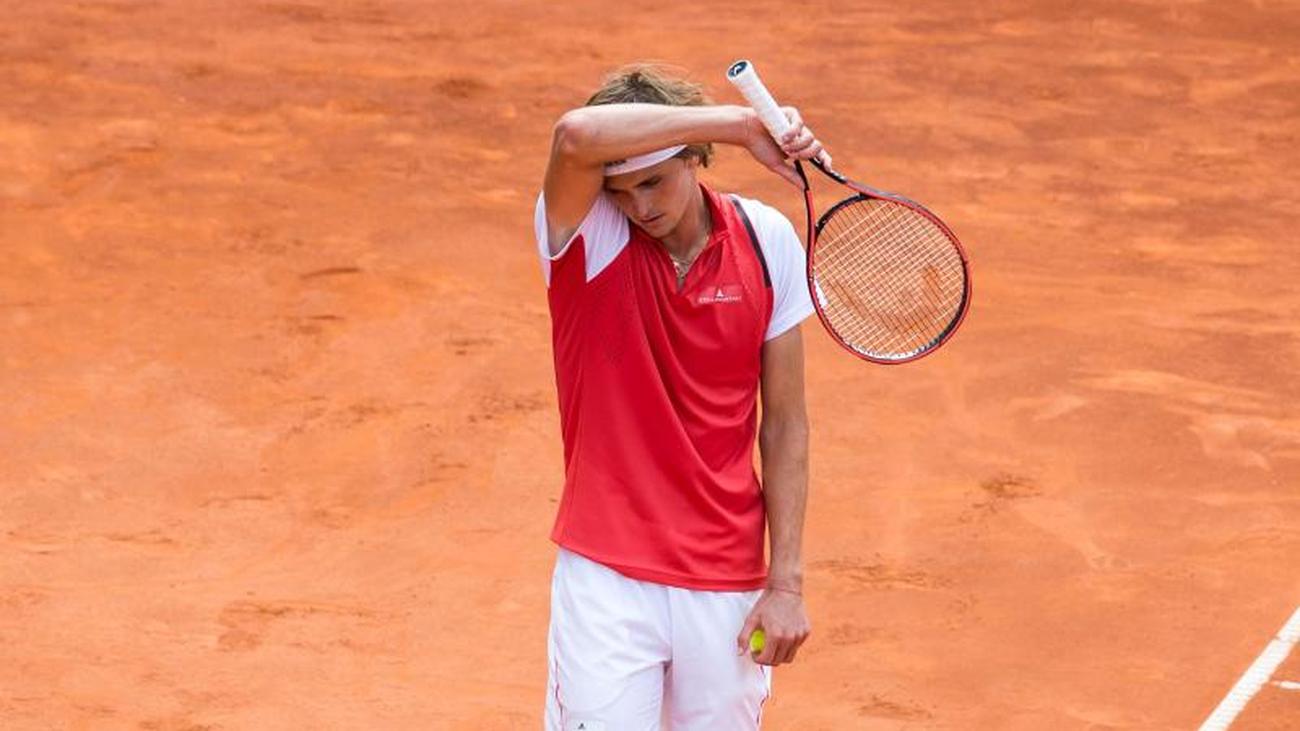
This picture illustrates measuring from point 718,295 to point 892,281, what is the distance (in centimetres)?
67

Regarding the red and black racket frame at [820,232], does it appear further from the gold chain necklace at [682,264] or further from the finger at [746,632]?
the finger at [746,632]

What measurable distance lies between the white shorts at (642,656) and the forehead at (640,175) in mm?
796

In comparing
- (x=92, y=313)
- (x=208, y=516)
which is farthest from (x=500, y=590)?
(x=92, y=313)

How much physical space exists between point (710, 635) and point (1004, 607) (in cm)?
368

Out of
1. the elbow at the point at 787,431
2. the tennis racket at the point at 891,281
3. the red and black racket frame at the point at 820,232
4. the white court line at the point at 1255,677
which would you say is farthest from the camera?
the white court line at the point at 1255,677

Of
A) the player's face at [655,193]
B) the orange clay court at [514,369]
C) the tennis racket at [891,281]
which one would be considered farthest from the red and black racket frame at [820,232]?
the orange clay court at [514,369]

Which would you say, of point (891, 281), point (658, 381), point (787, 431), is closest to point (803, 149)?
point (658, 381)

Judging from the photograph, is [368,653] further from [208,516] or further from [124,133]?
[124,133]

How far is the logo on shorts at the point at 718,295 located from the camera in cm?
447

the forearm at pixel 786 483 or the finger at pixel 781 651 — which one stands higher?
the forearm at pixel 786 483

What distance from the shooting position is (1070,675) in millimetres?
7523

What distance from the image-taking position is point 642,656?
14.8 feet

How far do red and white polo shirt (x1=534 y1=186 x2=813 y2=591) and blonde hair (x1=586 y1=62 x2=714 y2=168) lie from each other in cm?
20

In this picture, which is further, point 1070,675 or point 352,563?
point 352,563
